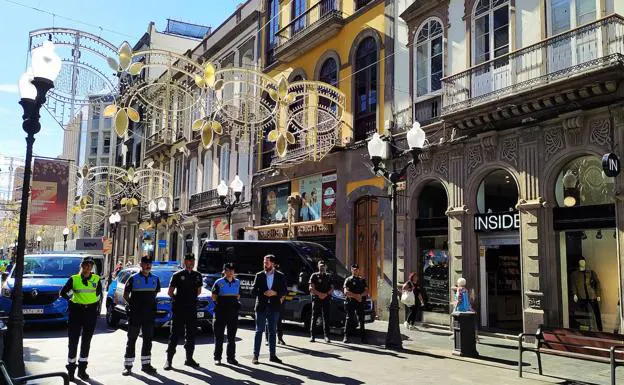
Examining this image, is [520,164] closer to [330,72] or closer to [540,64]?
[540,64]

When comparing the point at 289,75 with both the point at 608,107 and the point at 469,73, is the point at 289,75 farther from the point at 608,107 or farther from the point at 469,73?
the point at 608,107

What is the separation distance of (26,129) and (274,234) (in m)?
16.9

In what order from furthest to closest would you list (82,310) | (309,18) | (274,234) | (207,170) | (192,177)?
1. (192,177)
2. (207,170)
3. (274,234)
4. (309,18)
5. (82,310)

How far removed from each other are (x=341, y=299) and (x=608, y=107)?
7687mm

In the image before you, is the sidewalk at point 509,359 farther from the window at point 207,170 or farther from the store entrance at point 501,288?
the window at point 207,170

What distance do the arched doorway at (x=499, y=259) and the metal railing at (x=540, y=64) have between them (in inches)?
89.4

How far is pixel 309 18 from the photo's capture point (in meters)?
23.3

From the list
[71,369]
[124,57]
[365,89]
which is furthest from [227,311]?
[365,89]

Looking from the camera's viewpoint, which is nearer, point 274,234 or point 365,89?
point 365,89

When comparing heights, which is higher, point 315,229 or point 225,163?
point 225,163

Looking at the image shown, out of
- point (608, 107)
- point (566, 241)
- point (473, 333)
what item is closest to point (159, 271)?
point (473, 333)

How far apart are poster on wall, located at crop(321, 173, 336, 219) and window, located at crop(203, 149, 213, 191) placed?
12860 mm

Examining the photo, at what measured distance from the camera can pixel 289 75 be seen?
24.4 metres

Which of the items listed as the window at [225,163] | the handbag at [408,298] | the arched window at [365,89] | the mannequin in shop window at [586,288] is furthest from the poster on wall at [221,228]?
the mannequin in shop window at [586,288]
